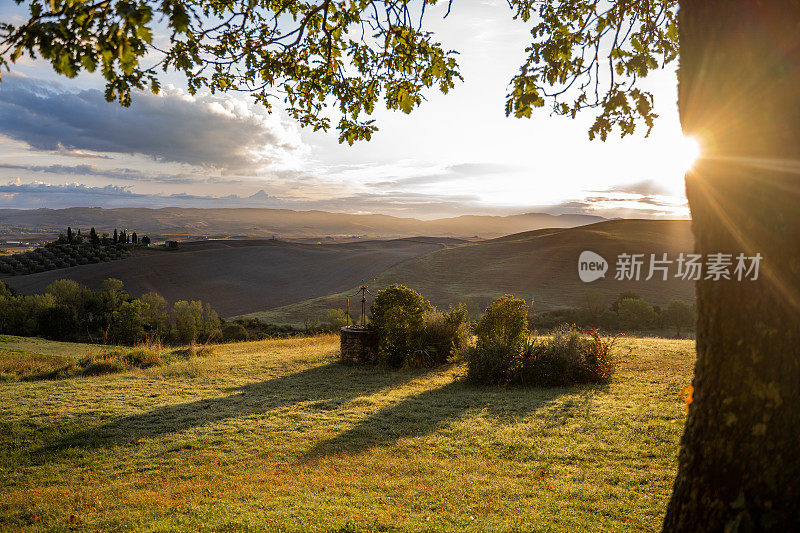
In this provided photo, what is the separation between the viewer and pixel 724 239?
2.49 m

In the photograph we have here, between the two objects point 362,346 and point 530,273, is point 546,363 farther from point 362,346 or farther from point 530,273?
point 530,273

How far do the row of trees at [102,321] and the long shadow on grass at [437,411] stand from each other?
645 inches

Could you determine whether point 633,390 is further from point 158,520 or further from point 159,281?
point 159,281

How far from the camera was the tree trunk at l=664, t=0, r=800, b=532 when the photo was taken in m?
2.23

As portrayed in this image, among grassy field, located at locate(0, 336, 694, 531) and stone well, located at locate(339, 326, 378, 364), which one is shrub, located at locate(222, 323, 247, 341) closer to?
stone well, located at locate(339, 326, 378, 364)

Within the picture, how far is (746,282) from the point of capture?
7.70 ft

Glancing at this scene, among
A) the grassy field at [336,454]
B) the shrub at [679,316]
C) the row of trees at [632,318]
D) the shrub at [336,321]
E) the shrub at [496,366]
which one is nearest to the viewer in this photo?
the grassy field at [336,454]

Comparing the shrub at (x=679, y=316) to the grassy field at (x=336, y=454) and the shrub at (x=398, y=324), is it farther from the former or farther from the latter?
the shrub at (x=398, y=324)

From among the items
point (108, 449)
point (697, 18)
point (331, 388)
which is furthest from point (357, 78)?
point (331, 388)

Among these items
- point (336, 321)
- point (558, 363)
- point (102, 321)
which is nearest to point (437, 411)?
point (558, 363)

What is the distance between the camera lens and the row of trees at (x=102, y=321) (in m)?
24.8

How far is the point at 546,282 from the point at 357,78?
4240 centimetres

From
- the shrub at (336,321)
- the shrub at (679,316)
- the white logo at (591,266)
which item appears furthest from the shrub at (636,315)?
the white logo at (591,266)

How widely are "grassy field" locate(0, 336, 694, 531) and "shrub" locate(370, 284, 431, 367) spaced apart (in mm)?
2108
